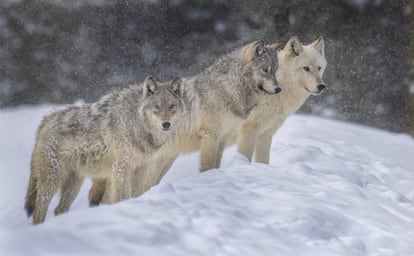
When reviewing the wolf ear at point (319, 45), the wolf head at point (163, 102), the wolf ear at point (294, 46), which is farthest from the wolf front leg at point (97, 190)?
the wolf ear at point (319, 45)

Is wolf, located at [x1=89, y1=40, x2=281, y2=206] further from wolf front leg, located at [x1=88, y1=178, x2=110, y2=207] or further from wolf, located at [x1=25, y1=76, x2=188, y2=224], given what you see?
wolf, located at [x1=25, y1=76, x2=188, y2=224]

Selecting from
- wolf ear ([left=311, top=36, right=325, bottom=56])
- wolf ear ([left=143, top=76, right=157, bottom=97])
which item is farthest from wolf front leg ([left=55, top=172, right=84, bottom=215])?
wolf ear ([left=311, top=36, right=325, bottom=56])

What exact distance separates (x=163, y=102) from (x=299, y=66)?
1.72m

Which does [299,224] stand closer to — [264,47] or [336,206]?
[336,206]

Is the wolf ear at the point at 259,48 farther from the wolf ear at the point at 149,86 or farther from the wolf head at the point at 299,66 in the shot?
the wolf ear at the point at 149,86

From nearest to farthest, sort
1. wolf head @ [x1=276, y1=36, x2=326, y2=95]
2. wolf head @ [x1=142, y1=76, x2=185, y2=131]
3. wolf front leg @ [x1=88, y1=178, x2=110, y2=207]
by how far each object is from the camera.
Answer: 1. wolf head @ [x1=142, y1=76, x2=185, y2=131]
2. wolf front leg @ [x1=88, y1=178, x2=110, y2=207]
3. wolf head @ [x1=276, y1=36, x2=326, y2=95]

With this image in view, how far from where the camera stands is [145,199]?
3.51m

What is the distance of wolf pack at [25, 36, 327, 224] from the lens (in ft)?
15.8

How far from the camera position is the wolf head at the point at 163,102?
472 cm

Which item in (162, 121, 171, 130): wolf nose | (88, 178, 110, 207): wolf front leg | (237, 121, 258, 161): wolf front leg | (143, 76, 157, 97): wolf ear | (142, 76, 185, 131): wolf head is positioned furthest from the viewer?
(237, 121, 258, 161): wolf front leg

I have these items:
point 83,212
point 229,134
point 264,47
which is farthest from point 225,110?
point 83,212

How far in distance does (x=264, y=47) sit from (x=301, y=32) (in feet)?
5.05

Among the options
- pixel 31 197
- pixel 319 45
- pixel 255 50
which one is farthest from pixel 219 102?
pixel 31 197

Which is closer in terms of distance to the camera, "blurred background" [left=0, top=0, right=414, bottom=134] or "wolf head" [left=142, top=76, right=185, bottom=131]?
"wolf head" [left=142, top=76, right=185, bottom=131]
